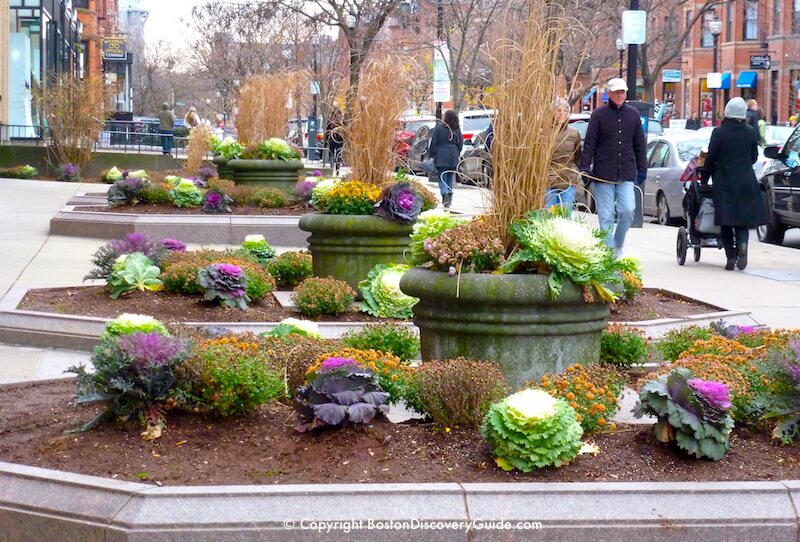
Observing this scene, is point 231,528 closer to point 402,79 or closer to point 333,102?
point 402,79

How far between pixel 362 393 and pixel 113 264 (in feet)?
17.3

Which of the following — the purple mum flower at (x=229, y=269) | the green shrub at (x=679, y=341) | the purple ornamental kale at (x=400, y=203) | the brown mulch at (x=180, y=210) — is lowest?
the green shrub at (x=679, y=341)

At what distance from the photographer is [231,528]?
4391 millimetres

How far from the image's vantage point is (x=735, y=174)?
14.2 m

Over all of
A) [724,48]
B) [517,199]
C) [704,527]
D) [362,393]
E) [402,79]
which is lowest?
[704,527]

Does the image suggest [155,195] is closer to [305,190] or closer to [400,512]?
[305,190]

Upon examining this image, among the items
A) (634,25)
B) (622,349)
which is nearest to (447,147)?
(634,25)

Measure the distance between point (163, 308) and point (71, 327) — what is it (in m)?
0.86

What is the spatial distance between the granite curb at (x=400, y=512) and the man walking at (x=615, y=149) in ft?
26.1

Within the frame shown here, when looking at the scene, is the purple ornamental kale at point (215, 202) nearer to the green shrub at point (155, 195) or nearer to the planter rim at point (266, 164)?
the green shrub at point (155, 195)

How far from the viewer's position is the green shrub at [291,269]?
37.1ft

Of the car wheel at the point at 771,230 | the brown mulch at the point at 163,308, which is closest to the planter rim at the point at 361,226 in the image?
the brown mulch at the point at 163,308

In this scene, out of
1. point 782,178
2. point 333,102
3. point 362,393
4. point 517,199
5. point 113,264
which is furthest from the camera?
point 782,178

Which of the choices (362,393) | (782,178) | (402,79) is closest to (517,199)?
(362,393)
